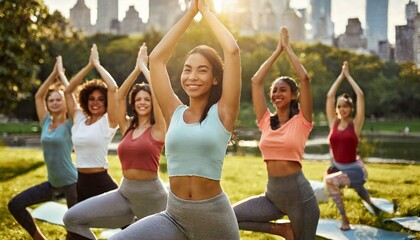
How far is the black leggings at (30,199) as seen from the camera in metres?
6.12

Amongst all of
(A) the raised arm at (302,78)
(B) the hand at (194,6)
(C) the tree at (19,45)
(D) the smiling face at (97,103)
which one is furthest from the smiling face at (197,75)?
(C) the tree at (19,45)

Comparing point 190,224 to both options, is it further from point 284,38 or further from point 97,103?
point 97,103

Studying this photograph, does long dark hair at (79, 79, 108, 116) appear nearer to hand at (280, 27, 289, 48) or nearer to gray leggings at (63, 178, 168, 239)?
gray leggings at (63, 178, 168, 239)

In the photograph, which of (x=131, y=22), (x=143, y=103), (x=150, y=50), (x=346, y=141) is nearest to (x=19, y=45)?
(x=346, y=141)

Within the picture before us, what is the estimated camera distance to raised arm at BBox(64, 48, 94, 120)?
20.8 feet

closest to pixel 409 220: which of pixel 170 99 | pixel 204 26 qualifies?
pixel 170 99

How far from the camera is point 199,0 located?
3529 mm

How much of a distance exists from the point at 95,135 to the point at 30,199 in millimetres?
1105

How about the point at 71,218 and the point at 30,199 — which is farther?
the point at 30,199

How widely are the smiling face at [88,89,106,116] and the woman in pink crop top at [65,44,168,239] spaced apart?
714 millimetres

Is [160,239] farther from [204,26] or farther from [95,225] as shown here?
[204,26]

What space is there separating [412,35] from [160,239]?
363 inches

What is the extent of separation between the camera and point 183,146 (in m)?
3.31

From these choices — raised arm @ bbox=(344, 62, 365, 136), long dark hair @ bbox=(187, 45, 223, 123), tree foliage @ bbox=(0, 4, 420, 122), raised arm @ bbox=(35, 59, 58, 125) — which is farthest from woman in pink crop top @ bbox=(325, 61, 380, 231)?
tree foliage @ bbox=(0, 4, 420, 122)
